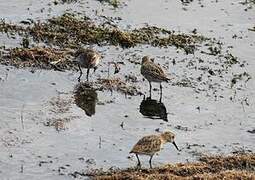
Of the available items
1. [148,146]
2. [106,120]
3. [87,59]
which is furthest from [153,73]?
[148,146]

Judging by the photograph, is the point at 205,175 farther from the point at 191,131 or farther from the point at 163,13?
the point at 163,13

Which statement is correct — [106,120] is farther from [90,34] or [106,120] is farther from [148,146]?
[90,34]

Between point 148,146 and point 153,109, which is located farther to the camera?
point 153,109

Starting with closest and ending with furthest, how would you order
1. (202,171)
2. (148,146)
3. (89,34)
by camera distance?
(148,146) → (202,171) → (89,34)

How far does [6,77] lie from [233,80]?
774 cm

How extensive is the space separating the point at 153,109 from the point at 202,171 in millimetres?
4058

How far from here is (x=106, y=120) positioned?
62.3 ft

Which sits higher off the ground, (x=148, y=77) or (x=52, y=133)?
(x=148, y=77)

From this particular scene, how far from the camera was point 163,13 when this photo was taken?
93.2 ft

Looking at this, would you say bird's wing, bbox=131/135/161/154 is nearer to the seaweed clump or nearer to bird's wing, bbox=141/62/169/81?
bird's wing, bbox=141/62/169/81

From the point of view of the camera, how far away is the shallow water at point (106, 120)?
16.6 metres

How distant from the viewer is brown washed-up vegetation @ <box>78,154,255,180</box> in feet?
51.9

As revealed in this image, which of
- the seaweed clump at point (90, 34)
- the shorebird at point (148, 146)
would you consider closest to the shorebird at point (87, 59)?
the seaweed clump at point (90, 34)

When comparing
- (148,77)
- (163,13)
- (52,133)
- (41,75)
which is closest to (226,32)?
(163,13)
